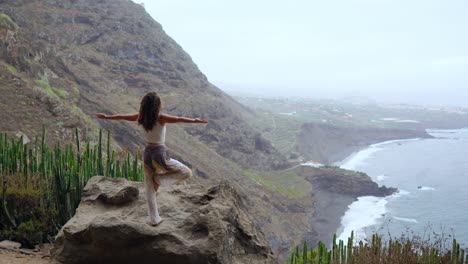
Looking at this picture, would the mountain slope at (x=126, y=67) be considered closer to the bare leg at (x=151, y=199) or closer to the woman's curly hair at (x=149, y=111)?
the bare leg at (x=151, y=199)

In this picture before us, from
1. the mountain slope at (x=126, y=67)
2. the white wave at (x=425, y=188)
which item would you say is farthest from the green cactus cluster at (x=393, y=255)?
the white wave at (x=425, y=188)

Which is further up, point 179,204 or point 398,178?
point 179,204

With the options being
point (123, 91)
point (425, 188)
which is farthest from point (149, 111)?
point (425, 188)

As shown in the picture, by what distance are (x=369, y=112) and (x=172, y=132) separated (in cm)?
8758

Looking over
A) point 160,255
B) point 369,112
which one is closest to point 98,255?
point 160,255

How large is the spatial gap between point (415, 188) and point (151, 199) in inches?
1861

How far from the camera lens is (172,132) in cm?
4453

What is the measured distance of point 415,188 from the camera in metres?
48.9

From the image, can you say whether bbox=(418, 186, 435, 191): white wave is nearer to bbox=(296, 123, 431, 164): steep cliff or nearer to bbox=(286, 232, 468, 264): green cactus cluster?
bbox=(296, 123, 431, 164): steep cliff

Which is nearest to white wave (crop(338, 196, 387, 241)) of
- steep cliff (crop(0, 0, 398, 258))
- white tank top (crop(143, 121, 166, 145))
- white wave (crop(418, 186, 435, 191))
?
steep cliff (crop(0, 0, 398, 258))

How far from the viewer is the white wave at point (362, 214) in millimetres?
38906

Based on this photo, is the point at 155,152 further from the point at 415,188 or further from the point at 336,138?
the point at 336,138

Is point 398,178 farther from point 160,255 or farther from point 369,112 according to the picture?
point 369,112

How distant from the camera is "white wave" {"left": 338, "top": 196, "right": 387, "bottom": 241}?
38906 millimetres
